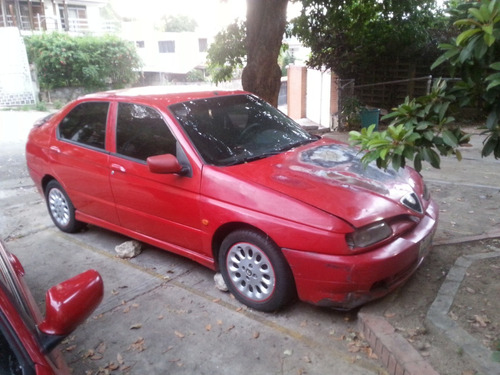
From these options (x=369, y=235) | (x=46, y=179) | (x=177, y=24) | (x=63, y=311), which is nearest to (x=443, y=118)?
(x=369, y=235)

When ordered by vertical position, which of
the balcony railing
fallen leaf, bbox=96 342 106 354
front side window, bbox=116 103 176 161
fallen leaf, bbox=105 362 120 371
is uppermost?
the balcony railing

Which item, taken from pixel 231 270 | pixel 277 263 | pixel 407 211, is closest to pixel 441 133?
pixel 407 211

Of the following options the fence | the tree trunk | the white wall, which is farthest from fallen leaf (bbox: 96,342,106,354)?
the white wall

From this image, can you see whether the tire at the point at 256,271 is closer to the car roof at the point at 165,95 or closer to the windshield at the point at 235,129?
the windshield at the point at 235,129

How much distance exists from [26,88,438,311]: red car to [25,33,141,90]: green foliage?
1994cm

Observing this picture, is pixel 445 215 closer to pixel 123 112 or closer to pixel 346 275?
pixel 346 275

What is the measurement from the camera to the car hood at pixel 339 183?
3158 mm

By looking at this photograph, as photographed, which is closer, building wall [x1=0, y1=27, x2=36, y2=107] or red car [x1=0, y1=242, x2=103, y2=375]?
red car [x1=0, y1=242, x2=103, y2=375]

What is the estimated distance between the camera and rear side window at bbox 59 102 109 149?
4.59 metres

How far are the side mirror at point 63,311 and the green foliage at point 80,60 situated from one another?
76.3ft

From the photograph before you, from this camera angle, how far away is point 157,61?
135 feet

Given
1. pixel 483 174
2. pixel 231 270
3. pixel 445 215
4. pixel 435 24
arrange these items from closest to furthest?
1. pixel 231 270
2. pixel 445 215
3. pixel 483 174
4. pixel 435 24

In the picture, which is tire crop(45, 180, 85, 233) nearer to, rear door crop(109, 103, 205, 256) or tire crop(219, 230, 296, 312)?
rear door crop(109, 103, 205, 256)

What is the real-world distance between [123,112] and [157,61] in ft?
128
